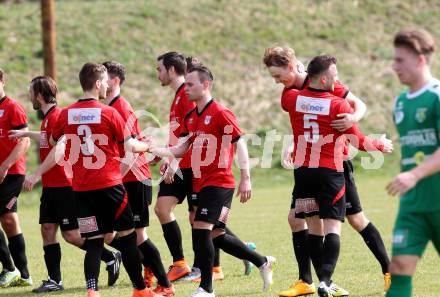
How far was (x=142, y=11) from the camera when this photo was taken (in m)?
32.2

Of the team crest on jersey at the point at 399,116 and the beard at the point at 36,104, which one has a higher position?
the team crest on jersey at the point at 399,116

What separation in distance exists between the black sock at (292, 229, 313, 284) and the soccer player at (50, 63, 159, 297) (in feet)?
4.75

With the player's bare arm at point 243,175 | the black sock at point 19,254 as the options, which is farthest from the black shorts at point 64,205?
the player's bare arm at point 243,175

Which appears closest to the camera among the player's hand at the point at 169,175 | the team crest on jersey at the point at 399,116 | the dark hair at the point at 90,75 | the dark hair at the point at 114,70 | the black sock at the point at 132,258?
the team crest on jersey at the point at 399,116

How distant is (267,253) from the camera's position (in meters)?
11.6

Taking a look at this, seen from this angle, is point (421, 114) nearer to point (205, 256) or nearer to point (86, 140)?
point (205, 256)

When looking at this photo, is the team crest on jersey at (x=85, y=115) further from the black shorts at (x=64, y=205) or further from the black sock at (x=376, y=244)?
the black sock at (x=376, y=244)

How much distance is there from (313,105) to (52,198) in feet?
10.4

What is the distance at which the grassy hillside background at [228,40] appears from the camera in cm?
2784

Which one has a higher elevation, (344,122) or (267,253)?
(344,122)

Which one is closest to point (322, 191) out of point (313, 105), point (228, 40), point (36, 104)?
point (313, 105)

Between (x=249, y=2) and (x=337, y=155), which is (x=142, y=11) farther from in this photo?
(x=337, y=155)

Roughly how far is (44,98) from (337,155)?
10.5 feet

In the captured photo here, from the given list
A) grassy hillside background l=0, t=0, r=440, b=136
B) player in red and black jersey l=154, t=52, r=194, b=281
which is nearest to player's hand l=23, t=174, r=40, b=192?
player in red and black jersey l=154, t=52, r=194, b=281
